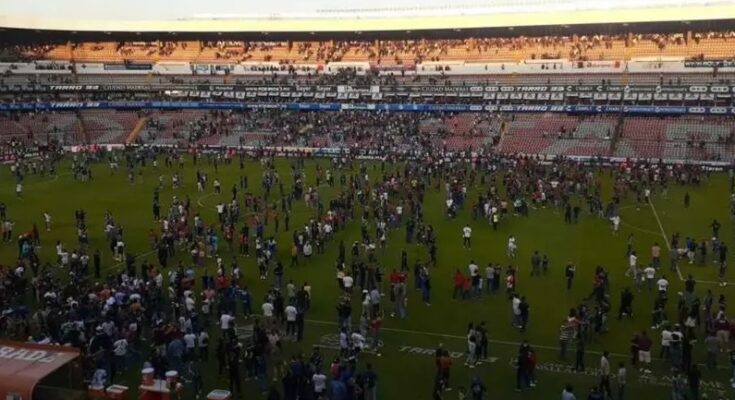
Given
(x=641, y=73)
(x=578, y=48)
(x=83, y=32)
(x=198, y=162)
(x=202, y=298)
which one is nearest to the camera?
(x=202, y=298)

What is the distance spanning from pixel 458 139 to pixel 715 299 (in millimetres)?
36357

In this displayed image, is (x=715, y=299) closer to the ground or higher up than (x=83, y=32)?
closer to the ground

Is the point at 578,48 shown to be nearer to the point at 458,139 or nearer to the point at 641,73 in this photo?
the point at 641,73

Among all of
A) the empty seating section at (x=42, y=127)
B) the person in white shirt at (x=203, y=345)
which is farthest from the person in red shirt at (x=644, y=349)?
the empty seating section at (x=42, y=127)

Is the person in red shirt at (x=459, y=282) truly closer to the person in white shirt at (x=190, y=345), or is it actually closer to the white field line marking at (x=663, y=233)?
the white field line marking at (x=663, y=233)

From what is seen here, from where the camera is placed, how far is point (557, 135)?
55156 mm

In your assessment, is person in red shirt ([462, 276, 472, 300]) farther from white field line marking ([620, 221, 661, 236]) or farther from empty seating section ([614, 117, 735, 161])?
empty seating section ([614, 117, 735, 161])

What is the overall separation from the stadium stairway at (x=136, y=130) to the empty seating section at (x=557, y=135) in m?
30.0

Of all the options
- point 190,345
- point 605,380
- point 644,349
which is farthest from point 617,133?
point 190,345

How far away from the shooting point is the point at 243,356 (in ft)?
54.4

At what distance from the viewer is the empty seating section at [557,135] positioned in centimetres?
5275

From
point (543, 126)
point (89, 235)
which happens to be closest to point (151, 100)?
point (543, 126)

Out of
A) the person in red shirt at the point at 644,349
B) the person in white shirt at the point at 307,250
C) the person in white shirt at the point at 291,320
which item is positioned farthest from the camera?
the person in white shirt at the point at 307,250

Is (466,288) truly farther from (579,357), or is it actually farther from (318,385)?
(318,385)
